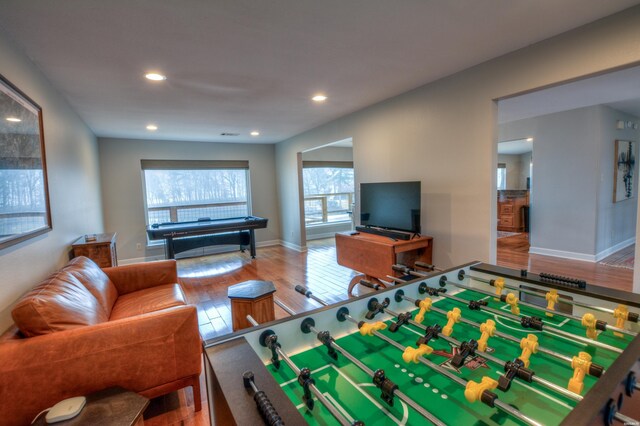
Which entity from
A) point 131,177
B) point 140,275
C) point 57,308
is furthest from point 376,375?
point 131,177

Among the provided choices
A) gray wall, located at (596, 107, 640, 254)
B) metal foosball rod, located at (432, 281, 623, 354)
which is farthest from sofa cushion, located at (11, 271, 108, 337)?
gray wall, located at (596, 107, 640, 254)

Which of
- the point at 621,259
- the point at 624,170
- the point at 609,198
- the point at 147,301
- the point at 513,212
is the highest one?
the point at 624,170

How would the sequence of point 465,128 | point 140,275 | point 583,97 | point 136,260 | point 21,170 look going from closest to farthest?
point 21,170, point 140,275, point 465,128, point 583,97, point 136,260

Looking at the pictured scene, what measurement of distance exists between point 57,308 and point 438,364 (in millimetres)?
1813

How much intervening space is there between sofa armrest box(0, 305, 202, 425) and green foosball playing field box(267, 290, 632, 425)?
0.93 m

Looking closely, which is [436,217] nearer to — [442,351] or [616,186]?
[442,351]

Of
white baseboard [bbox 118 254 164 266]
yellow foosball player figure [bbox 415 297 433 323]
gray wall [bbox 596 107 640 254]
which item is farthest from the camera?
white baseboard [bbox 118 254 164 266]

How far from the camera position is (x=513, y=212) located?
7461 mm

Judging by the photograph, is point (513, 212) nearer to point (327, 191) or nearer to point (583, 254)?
point (583, 254)

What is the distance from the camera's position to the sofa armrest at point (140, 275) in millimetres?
2713

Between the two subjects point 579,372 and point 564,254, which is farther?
point 564,254

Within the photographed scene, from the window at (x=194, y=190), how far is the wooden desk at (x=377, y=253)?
3759 mm

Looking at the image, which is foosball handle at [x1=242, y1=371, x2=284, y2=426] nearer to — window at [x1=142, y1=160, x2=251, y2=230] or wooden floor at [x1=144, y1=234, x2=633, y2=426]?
wooden floor at [x1=144, y1=234, x2=633, y2=426]

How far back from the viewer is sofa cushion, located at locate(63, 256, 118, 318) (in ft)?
6.97
